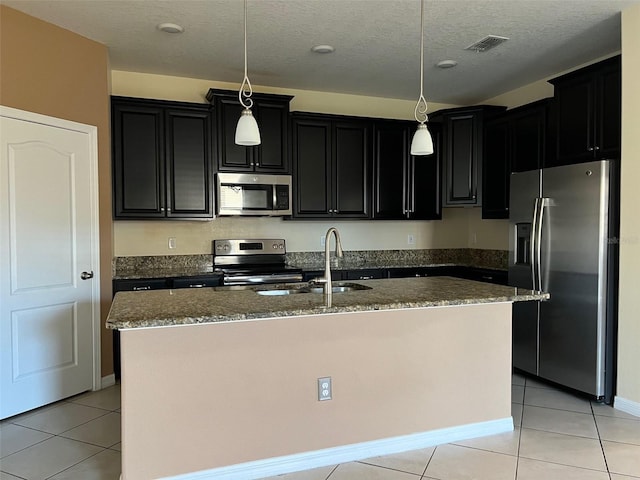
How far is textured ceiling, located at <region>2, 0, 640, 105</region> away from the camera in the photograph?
309cm

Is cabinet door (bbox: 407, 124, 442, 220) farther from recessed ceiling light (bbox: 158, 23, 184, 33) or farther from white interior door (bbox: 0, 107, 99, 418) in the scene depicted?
white interior door (bbox: 0, 107, 99, 418)

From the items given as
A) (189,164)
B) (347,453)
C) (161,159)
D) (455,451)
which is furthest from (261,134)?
(455,451)

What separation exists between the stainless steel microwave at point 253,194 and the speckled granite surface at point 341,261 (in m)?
0.60

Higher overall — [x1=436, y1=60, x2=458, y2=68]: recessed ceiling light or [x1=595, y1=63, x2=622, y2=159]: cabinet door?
[x1=436, y1=60, x2=458, y2=68]: recessed ceiling light

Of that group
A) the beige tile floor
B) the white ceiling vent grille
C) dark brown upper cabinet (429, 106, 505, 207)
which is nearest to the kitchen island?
the beige tile floor

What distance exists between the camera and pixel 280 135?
4.57m

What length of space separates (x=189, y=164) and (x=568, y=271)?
322 centimetres

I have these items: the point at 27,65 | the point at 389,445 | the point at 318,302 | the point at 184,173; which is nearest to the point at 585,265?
the point at 389,445

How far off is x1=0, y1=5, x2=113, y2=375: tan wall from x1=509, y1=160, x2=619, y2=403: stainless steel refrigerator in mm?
3359

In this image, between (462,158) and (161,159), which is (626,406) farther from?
(161,159)

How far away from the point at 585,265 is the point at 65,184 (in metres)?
3.79

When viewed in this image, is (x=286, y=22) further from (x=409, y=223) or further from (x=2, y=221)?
(x=409, y=223)

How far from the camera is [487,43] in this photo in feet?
12.1

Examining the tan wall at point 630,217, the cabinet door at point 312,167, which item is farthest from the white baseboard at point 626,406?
the cabinet door at point 312,167
